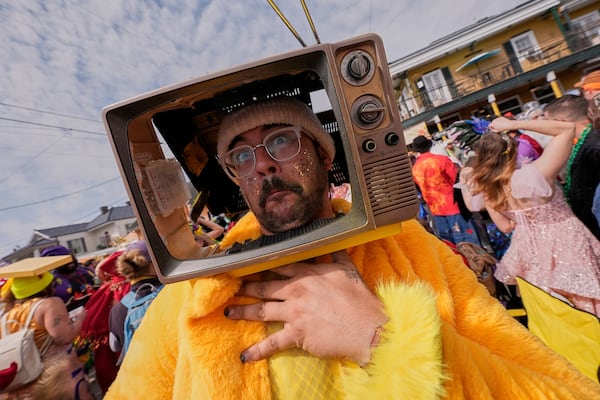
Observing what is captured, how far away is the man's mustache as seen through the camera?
764 millimetres

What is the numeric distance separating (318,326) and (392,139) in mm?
416

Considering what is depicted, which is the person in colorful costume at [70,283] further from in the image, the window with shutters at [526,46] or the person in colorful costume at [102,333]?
the window with shutters at [526,46]

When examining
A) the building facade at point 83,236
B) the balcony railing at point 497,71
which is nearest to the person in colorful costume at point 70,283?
the balcony railing at point 497,71

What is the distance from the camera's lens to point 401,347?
1.68ft

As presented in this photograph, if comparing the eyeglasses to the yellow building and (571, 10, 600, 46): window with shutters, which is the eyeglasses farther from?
(571, 10, 600, 46): window with shutters

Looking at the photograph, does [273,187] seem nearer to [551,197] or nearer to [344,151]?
[344,151]

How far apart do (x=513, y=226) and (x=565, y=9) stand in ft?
58.1

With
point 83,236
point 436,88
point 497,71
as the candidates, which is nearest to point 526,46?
point 497,71

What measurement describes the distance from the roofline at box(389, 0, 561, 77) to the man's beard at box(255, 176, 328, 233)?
49.0ft

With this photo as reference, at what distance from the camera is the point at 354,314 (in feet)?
1.89

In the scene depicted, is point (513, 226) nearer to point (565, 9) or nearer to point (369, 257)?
point (369, 257)

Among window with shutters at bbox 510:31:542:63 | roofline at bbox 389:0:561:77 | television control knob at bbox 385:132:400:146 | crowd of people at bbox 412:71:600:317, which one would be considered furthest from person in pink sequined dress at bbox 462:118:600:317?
window with shutters at bbox 510:31:542:63

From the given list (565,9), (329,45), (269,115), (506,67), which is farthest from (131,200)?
(565,9)

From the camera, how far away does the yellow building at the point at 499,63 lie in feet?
41.2
